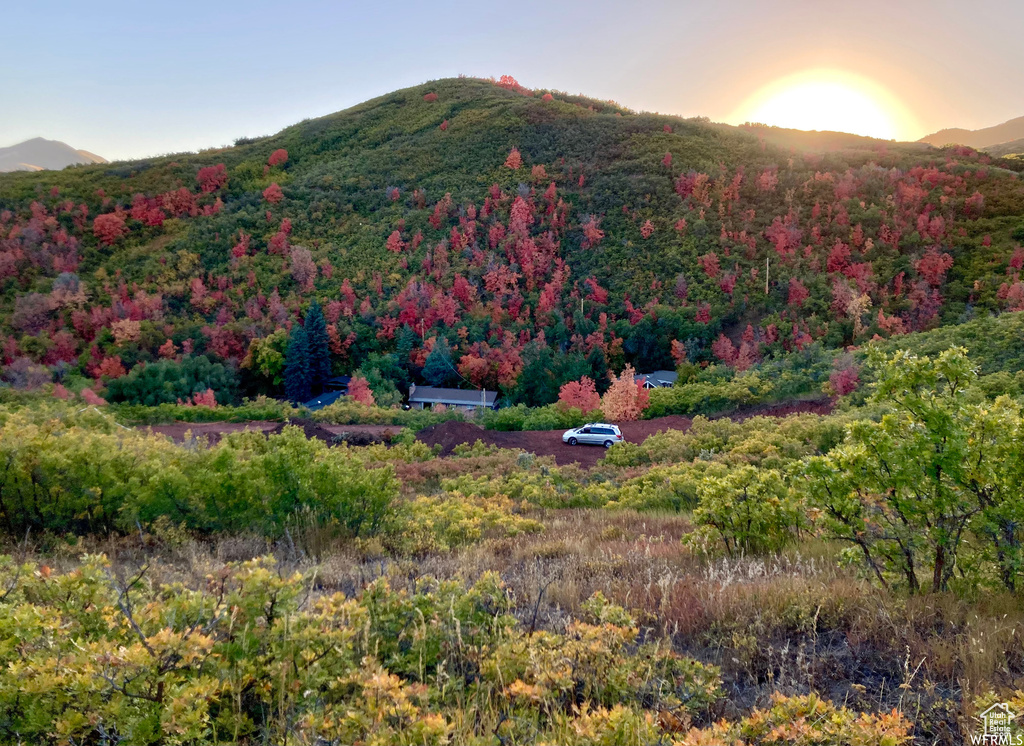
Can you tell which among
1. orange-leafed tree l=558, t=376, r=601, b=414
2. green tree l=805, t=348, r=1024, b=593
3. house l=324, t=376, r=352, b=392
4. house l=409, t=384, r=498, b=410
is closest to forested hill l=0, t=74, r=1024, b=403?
house l=409, t=384, r=498, b=410

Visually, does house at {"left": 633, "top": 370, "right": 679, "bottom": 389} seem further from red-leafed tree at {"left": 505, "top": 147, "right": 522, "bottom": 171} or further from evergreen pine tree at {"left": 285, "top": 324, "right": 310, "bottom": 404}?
red-leafed tree at {"left": 505, "top": 147, "right": 522, "bottom": 171}

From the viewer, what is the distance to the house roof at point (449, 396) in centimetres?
3406

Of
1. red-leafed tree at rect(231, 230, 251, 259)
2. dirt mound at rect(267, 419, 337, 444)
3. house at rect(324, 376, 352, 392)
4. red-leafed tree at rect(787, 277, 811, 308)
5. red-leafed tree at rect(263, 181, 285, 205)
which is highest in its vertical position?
red-leafed tree at rect(263, 181, 285, 205)

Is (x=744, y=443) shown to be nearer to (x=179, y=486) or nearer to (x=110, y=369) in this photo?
(x=179, y=486)

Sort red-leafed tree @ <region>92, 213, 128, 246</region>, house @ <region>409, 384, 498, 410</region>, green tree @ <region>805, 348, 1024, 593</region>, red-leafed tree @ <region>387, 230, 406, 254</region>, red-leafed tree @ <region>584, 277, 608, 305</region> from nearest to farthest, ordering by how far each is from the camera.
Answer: green tree @ <region>805, 348, 1024, 593</region>
house @ <region>409, 384, 498, 410</region>
red-leafed tree @ <region>584, 277, 608, 305</region>
red-leafed tree @ <region>92, 213, 128, 246</region>
red-leafed tree @ <region>387, 230, 406, 254</region>

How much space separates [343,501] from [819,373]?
22058 mm

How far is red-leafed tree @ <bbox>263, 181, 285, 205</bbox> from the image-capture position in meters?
51.7

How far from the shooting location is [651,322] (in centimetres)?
3681

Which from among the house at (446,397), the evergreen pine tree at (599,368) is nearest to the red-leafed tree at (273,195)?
the house at (446,397)

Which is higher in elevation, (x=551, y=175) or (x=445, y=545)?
(x=551, y=175)

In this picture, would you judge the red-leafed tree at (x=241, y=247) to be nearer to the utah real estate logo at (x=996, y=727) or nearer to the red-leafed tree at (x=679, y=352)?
the red-leafed tree at (x=679, y=352)

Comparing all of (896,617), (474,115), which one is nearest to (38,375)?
(896,617)

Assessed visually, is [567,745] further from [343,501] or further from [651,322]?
[651,322]

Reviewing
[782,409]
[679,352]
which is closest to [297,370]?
[679,352]
